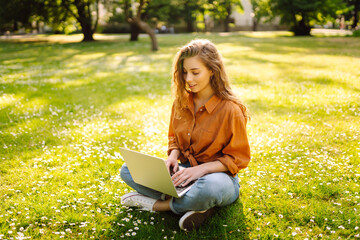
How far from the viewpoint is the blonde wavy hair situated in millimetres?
3471

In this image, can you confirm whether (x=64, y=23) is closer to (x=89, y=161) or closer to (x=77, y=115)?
(x=77, y=115)

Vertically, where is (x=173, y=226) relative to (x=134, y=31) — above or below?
below

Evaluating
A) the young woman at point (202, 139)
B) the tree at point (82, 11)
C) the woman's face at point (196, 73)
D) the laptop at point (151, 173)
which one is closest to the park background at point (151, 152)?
the young woman at point (202, 139)

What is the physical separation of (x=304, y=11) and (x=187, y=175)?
32.0m

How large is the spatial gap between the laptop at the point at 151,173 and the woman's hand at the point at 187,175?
0.20ft

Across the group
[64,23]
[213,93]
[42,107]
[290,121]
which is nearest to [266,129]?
[290,121]

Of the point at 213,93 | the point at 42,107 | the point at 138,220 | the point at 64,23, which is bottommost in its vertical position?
the point at 138,220

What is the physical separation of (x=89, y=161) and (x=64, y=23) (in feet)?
94.0

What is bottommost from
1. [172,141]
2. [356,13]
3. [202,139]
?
[172,141]

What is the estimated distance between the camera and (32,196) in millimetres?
3977

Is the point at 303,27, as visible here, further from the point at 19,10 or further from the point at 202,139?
the point at 202,139

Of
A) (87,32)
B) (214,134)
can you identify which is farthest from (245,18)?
(214,134)

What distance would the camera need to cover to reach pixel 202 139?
11.7 feet

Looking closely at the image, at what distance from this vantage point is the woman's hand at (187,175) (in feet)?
10.8
